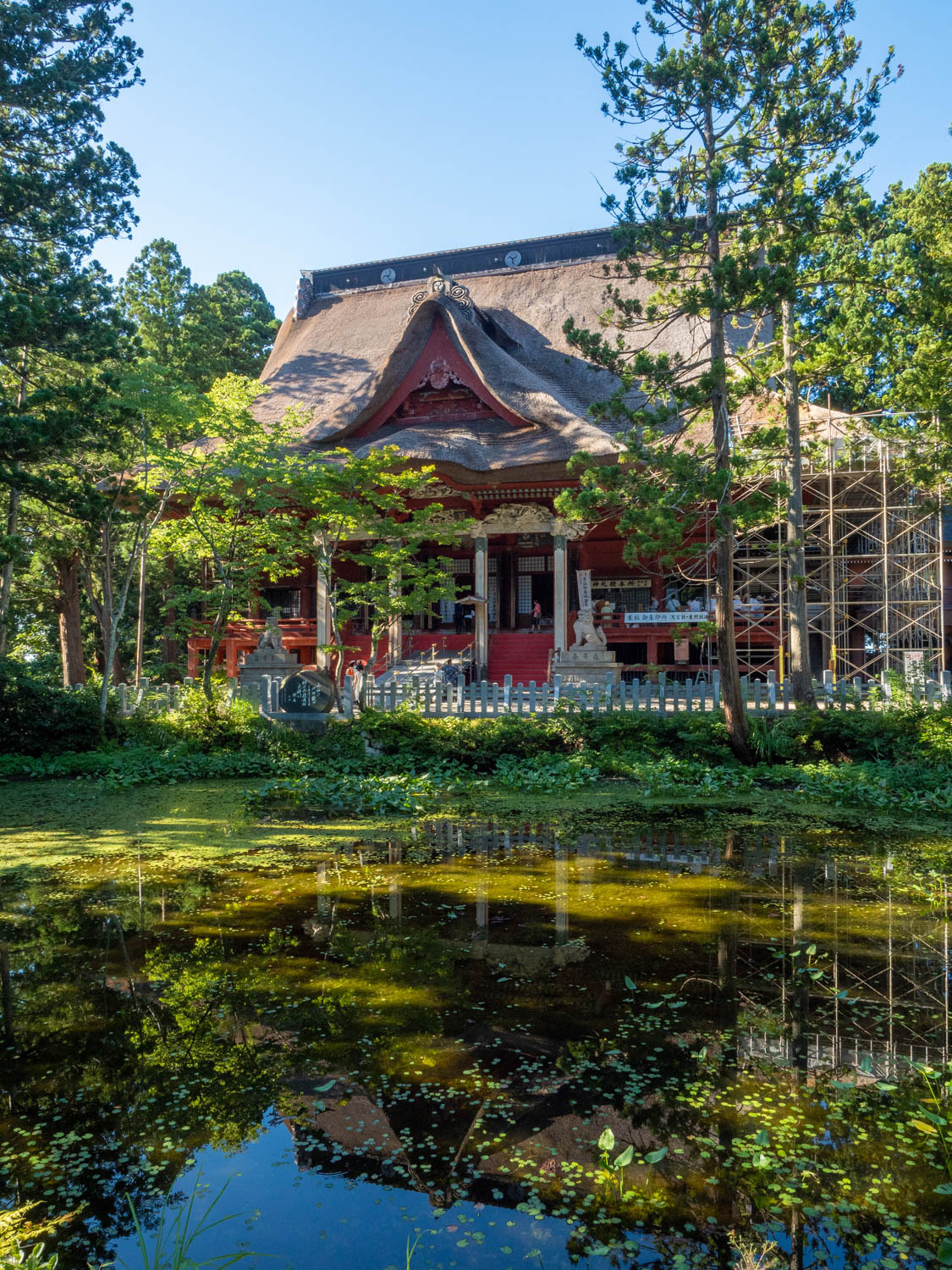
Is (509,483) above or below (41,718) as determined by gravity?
above

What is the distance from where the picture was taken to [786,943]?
536 cm

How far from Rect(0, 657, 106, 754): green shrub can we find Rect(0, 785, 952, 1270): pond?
7773 millimetres

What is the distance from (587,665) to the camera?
14.6 m

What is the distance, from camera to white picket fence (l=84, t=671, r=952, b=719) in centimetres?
1303

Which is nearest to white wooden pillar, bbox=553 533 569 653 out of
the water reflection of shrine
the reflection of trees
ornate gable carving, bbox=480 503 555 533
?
ornate gable carving, bbox=480 503 555 533

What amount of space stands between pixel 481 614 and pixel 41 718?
29.8ft

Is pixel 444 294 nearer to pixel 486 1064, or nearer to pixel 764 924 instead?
pixel 764 924

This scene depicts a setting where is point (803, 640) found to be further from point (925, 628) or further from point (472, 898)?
point (472, 898)

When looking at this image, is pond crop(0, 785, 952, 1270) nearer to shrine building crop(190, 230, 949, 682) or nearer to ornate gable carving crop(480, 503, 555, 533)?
shrine building crop(190, 230, 949, 682)

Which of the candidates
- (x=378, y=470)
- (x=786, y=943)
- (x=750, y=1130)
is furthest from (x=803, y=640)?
→ (x=750, y=1130)

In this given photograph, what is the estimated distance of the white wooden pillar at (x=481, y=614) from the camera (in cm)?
1888

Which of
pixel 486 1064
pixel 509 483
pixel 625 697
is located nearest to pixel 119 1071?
pixel 486 1064

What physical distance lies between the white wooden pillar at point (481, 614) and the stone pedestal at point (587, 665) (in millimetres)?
4332

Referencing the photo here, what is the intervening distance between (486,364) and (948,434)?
1010cm
